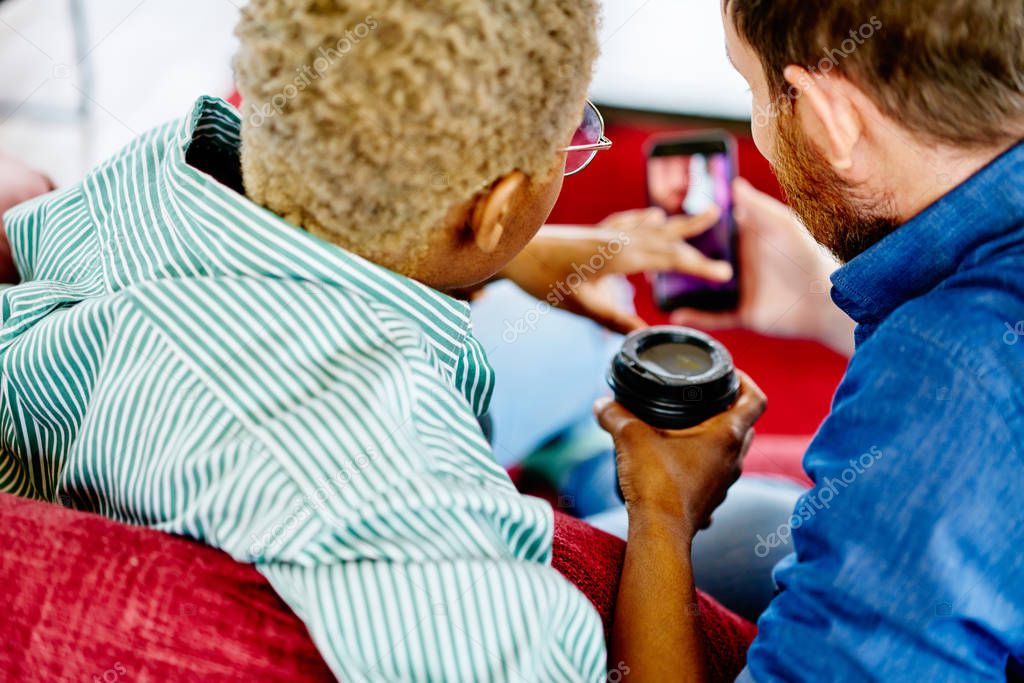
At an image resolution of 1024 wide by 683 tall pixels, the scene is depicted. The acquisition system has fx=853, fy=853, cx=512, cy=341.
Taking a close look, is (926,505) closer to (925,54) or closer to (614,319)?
(925,54)

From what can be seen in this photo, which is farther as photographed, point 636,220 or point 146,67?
point 146,67

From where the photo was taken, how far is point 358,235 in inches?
26.0

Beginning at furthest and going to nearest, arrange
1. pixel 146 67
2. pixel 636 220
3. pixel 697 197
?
pixel 146 67, pixel 697 197, pixel 636 220

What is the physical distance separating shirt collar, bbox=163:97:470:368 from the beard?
35 cm

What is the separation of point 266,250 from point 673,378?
0.51 meters

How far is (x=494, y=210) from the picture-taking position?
67 centimetres

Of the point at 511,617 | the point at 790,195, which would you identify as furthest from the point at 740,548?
the point at 511,617

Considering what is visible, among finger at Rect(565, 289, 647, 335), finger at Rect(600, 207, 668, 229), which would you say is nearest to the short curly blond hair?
finger at Rect(565, 289, 647, 335)

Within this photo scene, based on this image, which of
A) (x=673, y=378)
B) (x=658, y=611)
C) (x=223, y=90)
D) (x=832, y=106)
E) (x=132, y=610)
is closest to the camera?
(x=132, y=610)

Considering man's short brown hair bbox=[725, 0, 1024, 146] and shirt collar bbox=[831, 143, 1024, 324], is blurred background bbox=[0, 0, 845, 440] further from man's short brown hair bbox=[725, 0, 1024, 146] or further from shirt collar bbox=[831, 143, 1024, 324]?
man's short brown hair bbox=[725, 0, 1024, 146]

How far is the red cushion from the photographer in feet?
1.90

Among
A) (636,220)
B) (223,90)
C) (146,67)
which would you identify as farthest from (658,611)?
(146,67)

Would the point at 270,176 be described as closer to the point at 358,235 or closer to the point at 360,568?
the point at 358,235

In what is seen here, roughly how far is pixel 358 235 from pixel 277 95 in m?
0.12
